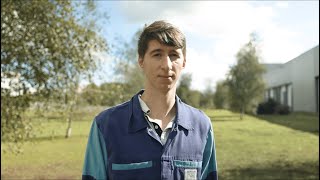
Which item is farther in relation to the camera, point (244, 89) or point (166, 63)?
point (244, 89)

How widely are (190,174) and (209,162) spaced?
0.23m

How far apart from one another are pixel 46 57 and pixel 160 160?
750 centimetres

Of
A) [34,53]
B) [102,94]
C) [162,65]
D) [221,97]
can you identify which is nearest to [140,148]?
[162,65]

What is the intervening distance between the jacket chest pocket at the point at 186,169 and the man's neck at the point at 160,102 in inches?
9.9

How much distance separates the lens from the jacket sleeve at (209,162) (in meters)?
2.19

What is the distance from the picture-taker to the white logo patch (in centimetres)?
202

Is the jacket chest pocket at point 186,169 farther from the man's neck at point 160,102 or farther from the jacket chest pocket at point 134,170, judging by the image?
the man's neck at point 160,102

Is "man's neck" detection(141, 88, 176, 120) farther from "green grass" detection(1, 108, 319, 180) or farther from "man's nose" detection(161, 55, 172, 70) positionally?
"green grass" detection(1, 108, 319, 180)

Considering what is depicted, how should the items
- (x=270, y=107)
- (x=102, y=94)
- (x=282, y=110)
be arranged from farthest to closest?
(x=270, y=107), (x=282, y=110), (x=102, y=94)

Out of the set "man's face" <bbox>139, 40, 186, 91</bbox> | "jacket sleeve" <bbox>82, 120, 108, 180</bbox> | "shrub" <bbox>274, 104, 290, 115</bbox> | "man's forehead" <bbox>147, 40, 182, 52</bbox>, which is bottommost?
"shrub" <bbox>274, 104, 290, 115</bbox>

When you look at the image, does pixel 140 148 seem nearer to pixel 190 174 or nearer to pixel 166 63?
pixel 190 174

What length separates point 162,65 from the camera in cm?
203

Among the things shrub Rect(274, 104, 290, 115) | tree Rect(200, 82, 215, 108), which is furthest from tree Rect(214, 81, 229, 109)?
shrub Rect(274, 104, 290, 115)

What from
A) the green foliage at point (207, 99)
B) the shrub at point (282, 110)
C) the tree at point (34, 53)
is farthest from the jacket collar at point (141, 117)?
the shrub at point (282, 110)
